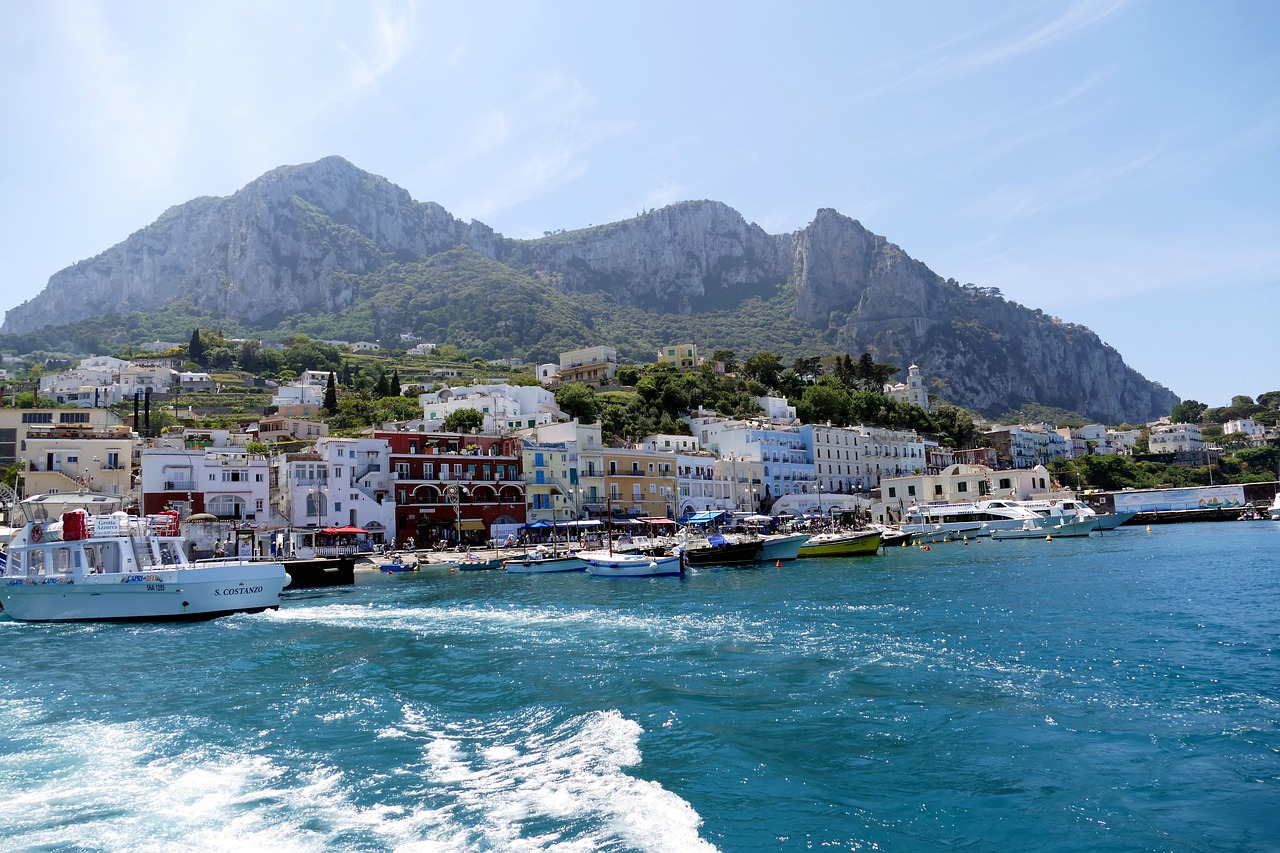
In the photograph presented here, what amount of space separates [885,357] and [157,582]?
174 metres

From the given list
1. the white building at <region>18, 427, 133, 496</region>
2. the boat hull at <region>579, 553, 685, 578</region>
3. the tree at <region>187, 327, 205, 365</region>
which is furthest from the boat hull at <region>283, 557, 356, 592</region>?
the tree at <region>187, 327, 205, 365</region>

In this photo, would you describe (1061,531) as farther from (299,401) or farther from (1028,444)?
(299,401)

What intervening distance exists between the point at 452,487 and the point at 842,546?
93.7 ft

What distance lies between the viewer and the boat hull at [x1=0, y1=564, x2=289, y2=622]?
95.2ft

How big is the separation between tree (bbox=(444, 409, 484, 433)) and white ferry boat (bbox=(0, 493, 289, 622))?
1759 inches

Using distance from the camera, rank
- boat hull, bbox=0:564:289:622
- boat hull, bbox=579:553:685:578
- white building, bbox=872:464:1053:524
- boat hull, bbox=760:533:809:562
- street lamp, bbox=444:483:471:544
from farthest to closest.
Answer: white building, bbox=872:464:1053:524
street lamp, bbox=444:483:471:544
boat hull, bbox=760:533:809:562
boat hull, bbox=579:553:685:578
boat hull, bbox=0:564:289:622

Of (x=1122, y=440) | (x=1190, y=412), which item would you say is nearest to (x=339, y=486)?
(x=1122, y=440)

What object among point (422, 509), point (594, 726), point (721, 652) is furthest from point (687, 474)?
point (594, 726)

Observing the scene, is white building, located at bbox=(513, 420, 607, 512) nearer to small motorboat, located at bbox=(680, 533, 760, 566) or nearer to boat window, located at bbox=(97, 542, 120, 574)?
small motorboat, located at bbox=(680, 533, 760, 566)

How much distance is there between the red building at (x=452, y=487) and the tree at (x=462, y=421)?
24.5 feet

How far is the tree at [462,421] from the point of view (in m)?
75.8

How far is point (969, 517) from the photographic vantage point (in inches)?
3191

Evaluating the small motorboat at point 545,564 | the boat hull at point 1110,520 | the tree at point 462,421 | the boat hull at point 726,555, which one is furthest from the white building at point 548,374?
the boat hull at point 1110,520

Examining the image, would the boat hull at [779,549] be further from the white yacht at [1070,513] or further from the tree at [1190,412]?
the tree at [1190,412]
